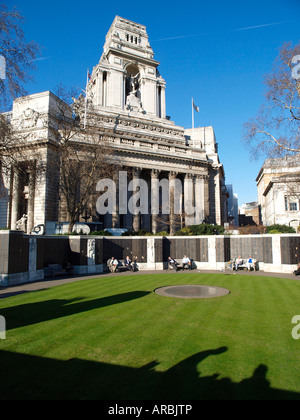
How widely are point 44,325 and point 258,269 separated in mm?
21986

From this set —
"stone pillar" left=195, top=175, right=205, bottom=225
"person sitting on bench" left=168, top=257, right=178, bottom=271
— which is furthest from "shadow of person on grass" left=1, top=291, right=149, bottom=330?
"stone pillar" left=195, top=175, right=205, bottom=225

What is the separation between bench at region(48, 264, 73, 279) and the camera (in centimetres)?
2201

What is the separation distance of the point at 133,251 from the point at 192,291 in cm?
1385

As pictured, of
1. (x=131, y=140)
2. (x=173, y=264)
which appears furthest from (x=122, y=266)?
(x=131, y=140)

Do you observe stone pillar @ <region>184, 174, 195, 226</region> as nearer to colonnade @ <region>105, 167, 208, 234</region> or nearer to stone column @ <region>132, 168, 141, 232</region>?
colonnade @ <region>105, 167, 208, 234</region>

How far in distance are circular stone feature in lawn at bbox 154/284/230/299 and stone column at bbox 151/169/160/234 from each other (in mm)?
30500

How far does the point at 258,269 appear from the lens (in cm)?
2608

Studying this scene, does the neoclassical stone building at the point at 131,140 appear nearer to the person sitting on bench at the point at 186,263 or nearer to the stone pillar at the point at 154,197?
the stone pillar at the point at 154,197

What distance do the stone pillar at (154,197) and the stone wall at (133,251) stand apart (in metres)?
17.5

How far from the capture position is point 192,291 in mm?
14992

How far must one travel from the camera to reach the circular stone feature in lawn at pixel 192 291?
45.4 ft

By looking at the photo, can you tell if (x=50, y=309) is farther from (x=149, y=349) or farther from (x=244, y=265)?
(x=244, y=265)
